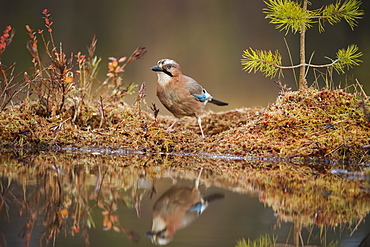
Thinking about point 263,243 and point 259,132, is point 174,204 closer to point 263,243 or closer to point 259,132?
point 263,243

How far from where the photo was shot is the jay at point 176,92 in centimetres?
412

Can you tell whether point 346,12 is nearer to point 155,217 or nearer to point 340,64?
point 340,64

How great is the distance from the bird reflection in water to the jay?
1.75 metres

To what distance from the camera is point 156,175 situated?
8.63ft

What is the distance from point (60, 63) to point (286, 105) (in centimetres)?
184

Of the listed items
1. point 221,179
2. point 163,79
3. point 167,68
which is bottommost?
point 221,179

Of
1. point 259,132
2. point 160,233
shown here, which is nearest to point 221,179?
point 160,233

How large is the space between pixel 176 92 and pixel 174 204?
220 centimetres

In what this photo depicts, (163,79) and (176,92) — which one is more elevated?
(163,79)

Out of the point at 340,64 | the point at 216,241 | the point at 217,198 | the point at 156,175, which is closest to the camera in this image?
the point at 216,241

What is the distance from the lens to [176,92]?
162 inches

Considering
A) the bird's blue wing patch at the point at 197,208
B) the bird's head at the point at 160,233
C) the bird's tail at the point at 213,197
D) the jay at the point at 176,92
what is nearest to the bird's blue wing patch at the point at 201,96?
the jay at the point at 176,92

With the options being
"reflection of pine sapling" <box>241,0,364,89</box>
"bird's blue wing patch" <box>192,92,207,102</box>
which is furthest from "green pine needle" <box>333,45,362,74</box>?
"bird's blue wing patch" <box>192,92,207,102</box>

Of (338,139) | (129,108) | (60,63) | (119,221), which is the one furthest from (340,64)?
(119,221)
